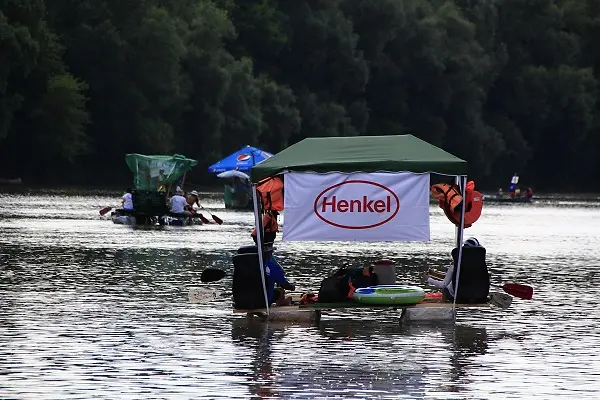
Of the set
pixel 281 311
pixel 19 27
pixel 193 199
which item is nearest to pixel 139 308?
pixel 281 311

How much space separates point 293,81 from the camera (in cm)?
11625

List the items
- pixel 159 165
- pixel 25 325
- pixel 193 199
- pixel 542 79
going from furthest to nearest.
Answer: pixel 542 79, pixel 159 165, pixel 193 199, pixel 25 325

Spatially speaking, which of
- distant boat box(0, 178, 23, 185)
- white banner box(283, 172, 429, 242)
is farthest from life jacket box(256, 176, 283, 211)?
distant boat box(0, 178, 23, 185)

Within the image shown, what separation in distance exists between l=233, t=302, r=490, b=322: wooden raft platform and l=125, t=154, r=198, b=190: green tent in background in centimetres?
3656

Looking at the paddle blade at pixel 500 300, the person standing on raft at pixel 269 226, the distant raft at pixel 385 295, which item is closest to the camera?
the distant raft at pixel 385 295

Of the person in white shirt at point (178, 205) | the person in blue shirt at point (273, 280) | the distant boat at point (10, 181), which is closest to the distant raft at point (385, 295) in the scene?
the person in blue shirt at point (273, 280)

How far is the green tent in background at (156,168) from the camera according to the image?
57.8m

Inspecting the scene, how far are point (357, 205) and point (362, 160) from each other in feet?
2.04

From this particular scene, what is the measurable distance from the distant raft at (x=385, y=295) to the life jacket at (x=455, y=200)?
1.29 metres

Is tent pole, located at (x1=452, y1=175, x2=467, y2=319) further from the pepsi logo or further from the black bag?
the black bag

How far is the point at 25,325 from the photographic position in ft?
65.5

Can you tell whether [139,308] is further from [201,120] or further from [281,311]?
[201,120]

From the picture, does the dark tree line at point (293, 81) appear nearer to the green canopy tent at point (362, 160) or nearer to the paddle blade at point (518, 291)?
the paddle blade at point (518, 291)

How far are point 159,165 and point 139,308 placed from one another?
35.8 meters
